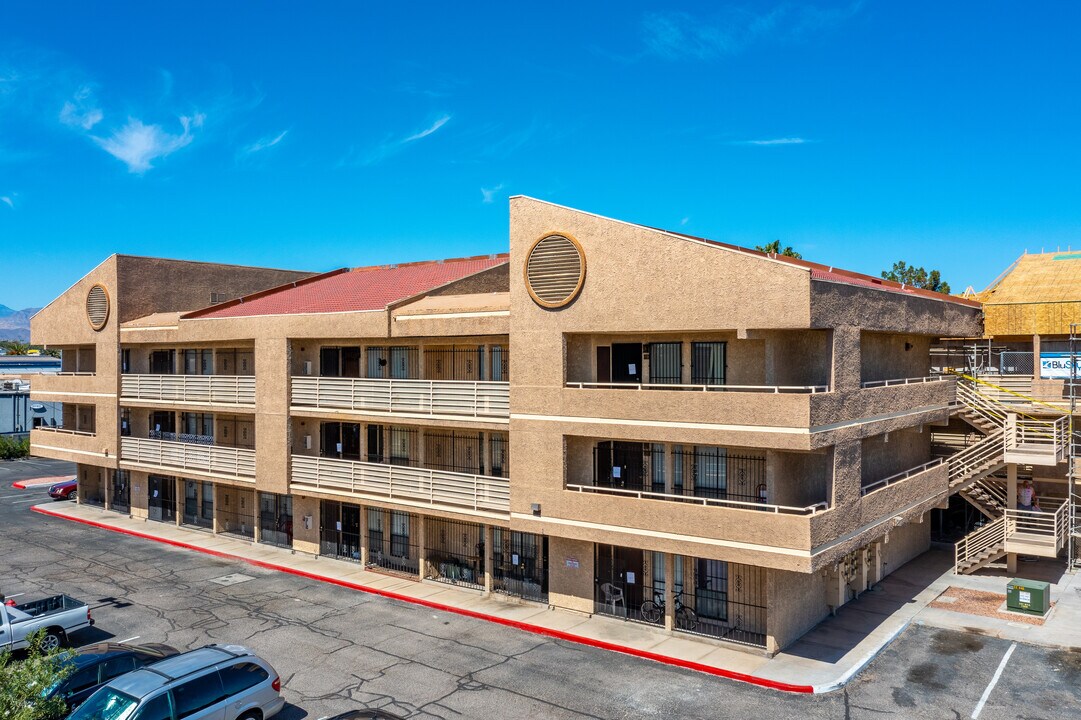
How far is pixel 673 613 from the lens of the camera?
24.5 metres

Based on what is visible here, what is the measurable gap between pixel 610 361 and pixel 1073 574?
20.2 metres

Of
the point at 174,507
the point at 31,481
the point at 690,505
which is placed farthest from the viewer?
the point at 31,481

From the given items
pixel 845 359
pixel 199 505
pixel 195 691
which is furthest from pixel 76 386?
pixel 845 359

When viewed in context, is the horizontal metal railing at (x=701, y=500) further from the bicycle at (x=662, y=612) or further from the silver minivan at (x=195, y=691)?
the silver minivan at (x=195, y=691)

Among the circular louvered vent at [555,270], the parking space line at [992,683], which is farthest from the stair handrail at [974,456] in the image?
the circular louvered vent at [555,270]

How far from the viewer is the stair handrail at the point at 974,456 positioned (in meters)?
31.1

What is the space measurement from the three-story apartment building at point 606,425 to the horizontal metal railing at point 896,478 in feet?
1.17

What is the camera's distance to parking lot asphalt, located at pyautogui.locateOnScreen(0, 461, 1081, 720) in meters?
19.3

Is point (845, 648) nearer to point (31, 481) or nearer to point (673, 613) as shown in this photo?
point (673, 613)

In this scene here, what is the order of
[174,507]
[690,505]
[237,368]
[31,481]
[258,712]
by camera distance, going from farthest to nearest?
[31,481] < [174,507] < [237,368] < [690,505] < [258,712]

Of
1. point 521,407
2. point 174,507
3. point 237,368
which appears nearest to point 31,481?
point 174,507

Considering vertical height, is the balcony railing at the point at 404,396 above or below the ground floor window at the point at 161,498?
above

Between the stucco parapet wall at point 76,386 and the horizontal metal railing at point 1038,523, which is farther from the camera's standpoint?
the stucco parapet wall at point 76,386

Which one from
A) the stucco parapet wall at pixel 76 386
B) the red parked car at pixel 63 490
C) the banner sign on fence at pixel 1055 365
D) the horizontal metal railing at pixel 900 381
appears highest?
the banner sign on fence at pixel 1055 365
